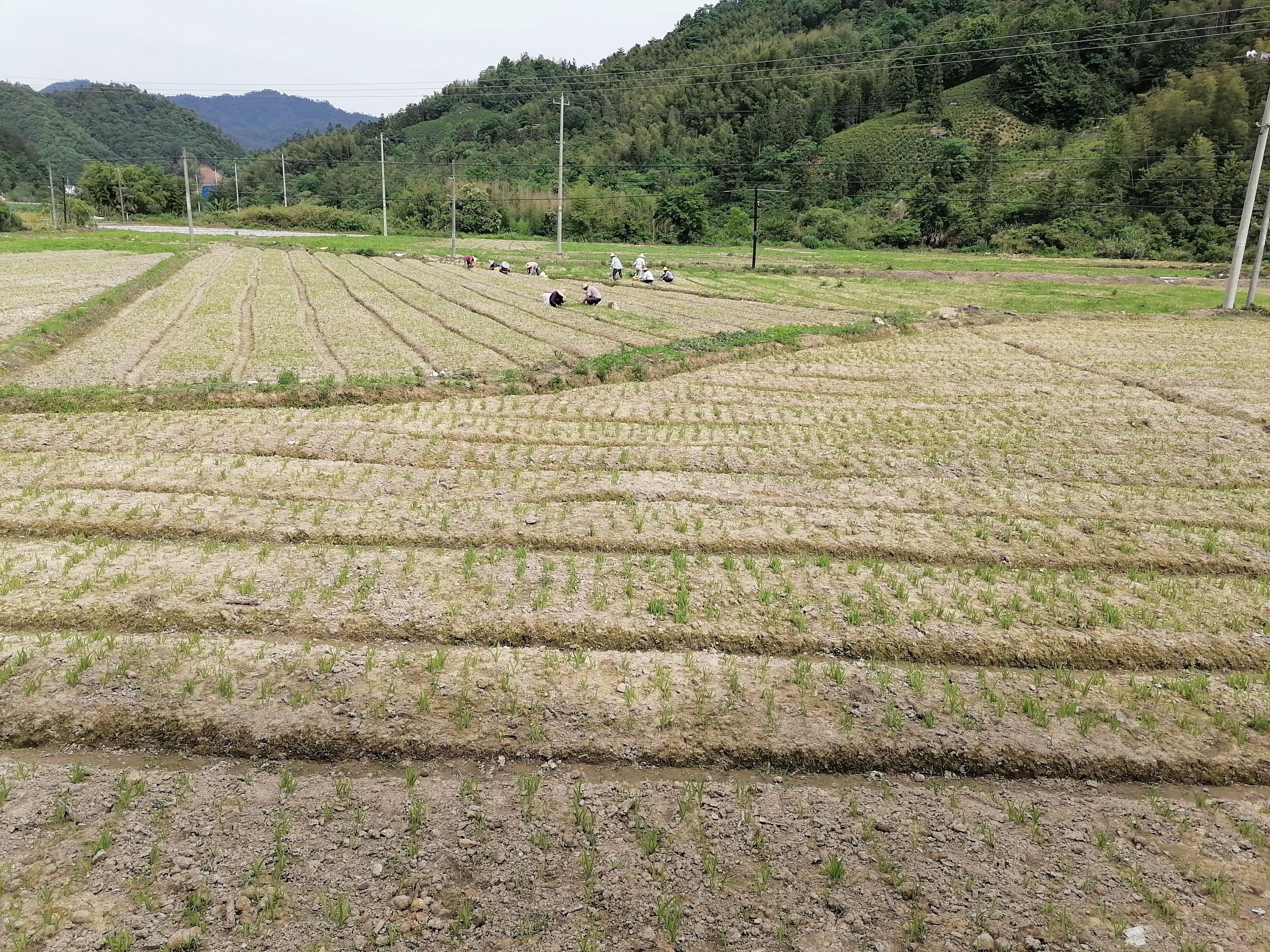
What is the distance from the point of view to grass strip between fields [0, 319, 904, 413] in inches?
576

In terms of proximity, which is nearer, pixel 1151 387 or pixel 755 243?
pixel 1151 387

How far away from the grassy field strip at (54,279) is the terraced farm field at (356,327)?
1473 millimetres

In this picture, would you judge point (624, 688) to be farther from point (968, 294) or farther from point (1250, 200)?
point (968, 294)

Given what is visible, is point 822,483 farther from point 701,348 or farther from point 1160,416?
point 701,348

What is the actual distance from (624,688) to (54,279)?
34.0 meters

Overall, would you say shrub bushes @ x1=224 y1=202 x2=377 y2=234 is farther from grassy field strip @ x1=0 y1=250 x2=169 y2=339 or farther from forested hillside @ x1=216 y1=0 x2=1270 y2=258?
grassy field strip @ x1=0 y1=250 x2=169 y2=339

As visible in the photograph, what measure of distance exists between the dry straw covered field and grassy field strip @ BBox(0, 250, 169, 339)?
38.0 feet

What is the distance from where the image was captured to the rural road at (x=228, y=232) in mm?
72750

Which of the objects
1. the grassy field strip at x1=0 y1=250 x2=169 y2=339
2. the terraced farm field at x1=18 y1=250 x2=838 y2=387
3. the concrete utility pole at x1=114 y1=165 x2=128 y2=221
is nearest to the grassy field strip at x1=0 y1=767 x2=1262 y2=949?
the terraced farm field at x1=18 y1=250 x2=838 y2=387

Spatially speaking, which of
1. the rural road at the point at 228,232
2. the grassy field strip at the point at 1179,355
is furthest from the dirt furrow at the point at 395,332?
the rural road at the point at 228,232

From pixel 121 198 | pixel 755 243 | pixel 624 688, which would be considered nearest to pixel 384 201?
pixel 121 198

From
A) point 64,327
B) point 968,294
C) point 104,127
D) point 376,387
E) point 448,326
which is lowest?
point 376,387

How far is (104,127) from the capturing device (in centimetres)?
15738

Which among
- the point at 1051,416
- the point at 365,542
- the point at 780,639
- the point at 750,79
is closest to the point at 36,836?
the point at 365,542
